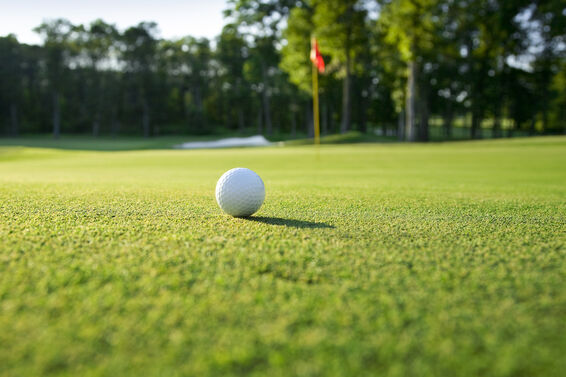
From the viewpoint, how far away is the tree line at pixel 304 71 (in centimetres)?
3238

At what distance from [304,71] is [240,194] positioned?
33.3 m

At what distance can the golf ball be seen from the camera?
3555mm

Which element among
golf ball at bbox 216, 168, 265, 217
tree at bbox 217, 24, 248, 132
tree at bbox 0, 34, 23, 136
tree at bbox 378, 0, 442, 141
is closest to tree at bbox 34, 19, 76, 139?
tree at bbox 0, 34, 23, 136

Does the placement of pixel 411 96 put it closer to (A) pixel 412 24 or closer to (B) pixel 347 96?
(A) pixel 412 24

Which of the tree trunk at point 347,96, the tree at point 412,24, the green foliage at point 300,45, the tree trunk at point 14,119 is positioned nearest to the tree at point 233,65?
the green foliage at point 300,45

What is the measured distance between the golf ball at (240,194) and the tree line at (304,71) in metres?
27.6

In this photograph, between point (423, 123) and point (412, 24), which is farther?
point (423, 123)

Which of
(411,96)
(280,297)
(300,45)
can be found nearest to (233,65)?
(300,45)

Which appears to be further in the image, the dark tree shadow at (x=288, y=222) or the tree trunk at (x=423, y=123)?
the tree trunk at (x=423, y=123)

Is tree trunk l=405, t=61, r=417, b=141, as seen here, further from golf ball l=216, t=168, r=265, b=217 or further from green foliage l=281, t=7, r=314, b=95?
golf ball l=216, t=168, r=265, b=217

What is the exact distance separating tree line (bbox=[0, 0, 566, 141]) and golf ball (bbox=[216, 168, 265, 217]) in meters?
27.6

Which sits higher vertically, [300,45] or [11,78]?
[11,78]

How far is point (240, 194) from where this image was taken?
3.54 m

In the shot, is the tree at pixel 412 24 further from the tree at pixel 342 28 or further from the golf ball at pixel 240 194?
the golf ball at pixel 240 194
